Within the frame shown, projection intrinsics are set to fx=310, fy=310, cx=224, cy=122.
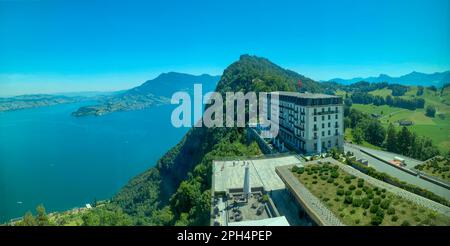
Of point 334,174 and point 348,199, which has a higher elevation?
point 334,174

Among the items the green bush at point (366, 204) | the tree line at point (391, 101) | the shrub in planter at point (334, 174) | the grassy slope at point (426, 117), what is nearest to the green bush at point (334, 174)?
the shrub in planter at point (334, 174)

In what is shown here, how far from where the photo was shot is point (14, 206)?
2067 inches

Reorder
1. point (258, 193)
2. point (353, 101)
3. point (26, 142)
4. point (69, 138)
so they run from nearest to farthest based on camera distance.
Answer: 1. point (258, 193)
2. point (353, 101)
3. point (26, 142)
4. point (69, 138)

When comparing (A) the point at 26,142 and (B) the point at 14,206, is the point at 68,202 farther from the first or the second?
(A) the point at 26,142

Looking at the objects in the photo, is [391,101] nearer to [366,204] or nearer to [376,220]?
[366,204]

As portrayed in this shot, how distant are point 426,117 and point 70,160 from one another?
83.4 m

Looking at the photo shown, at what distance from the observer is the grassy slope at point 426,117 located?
45.6 m

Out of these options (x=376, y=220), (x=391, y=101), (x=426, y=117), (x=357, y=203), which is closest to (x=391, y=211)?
(x=376, y=220)

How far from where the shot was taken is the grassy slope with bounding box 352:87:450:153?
45.6 metres

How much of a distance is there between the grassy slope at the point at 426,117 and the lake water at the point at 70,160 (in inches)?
2205

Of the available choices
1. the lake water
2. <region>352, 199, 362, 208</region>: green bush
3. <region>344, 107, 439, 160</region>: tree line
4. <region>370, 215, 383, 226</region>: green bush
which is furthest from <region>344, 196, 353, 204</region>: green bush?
the lake water

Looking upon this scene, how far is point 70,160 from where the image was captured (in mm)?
82188
